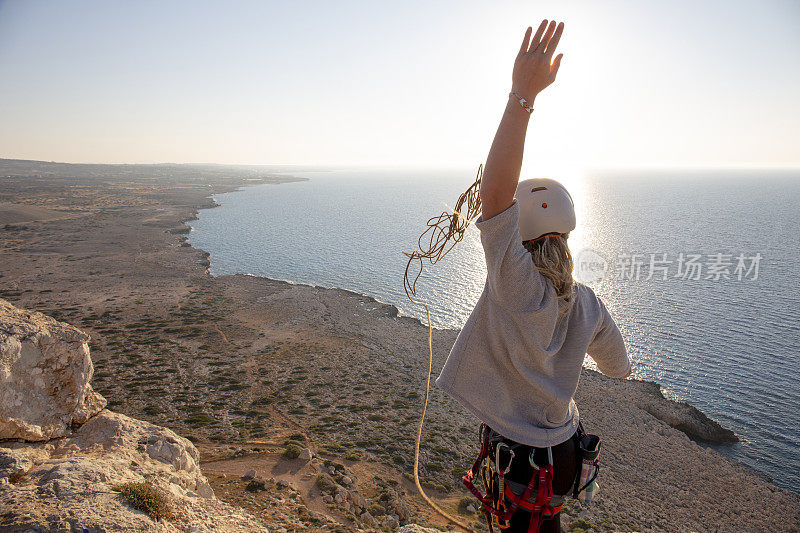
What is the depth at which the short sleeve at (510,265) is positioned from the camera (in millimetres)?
1576

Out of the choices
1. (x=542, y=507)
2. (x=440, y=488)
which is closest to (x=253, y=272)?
(x=440, y=488)

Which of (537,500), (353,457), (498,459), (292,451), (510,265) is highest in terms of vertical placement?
(510,265)

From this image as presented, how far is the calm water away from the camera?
2845 cm

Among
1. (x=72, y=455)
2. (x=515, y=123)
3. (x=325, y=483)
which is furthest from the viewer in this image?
(x=325, y=483)

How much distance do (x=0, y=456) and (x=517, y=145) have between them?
8.02 metres

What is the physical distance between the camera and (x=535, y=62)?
64.7 inches

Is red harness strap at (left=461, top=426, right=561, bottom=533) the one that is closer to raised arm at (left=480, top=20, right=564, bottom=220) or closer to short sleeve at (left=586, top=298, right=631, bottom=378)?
short sleeve at (left=586, top=298, right=631, bottom=378)

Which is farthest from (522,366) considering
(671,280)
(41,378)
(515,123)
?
(671,280)

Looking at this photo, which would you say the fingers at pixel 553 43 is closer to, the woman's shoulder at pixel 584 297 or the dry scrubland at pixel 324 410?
the woman's shoulder at pixel 584 297

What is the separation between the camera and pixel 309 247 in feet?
240

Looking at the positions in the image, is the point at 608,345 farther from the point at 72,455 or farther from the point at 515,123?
the point at 72,455

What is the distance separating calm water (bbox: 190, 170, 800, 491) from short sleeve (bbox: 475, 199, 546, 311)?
17.2 m

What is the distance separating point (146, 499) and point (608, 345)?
6316mm

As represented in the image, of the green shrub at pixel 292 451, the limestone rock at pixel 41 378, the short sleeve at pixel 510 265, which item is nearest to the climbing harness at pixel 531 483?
the short sleeve at pixel 510 265
